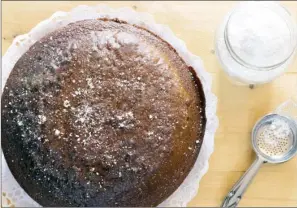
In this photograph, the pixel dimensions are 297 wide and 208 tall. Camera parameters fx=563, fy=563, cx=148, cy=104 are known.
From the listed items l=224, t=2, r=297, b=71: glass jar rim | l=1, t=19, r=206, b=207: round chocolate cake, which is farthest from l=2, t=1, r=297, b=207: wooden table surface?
l=1, t=19, r=206, b=207: round chocolate cake

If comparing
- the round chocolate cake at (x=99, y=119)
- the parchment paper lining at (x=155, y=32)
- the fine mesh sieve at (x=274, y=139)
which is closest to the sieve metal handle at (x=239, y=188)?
the fine mesh sieve at (x=274, y=139)

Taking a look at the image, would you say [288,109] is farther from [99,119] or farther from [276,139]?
[99,119]

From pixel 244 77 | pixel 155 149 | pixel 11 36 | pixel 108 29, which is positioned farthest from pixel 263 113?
pixel 11 36

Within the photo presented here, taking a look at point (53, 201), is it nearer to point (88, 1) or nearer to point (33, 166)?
point (33, 166)

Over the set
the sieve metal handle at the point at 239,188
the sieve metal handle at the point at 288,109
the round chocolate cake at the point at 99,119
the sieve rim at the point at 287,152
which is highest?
the round chocolate cake at the point at 99,119

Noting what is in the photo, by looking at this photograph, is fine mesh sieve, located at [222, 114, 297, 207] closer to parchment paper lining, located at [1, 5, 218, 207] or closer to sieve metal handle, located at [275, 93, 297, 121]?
sieve metal handle, located at [275, 93, 297, 121]

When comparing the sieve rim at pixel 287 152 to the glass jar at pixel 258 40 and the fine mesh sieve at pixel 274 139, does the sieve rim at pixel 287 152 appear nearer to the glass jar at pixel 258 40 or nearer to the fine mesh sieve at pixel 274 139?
the fine mesh sieve at pixel 274 139

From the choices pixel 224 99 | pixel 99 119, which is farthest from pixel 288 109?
pixel 99 119
